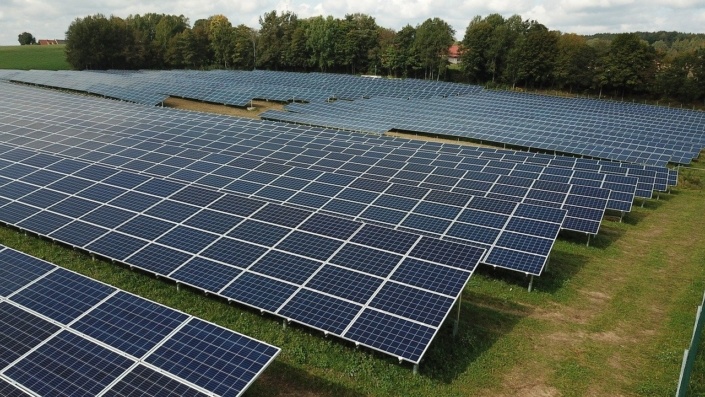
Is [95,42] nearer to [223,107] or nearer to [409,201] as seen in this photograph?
[223,107]

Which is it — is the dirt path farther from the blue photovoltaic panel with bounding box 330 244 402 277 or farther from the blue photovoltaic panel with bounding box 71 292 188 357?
the blue photovoltaic panel with bounding box 71 292 188 357

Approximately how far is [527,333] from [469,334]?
2.30 metres

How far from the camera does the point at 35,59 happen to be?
5335 inches

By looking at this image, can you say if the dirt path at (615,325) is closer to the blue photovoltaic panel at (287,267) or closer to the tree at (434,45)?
the blue photovoltaic panel at (287,267)

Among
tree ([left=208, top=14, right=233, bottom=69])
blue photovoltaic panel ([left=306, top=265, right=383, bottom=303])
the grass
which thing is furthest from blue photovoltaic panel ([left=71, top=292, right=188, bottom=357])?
tree ([left=208, top=14, right=233, bottom=69])

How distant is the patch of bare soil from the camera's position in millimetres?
64494

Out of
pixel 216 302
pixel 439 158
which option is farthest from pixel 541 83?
pixel 216 302

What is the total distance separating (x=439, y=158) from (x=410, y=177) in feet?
20.8

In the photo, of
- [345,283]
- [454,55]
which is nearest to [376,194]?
[345,283]

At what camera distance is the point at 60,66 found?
409 feet

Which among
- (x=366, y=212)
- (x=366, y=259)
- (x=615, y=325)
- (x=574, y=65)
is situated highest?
(x=574, y=65)

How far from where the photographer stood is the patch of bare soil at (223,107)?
6449 centimetres

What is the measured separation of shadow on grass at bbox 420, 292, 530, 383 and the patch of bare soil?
5047 cm

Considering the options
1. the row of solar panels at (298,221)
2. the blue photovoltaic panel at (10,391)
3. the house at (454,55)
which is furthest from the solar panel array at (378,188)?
the house at (454,55)
